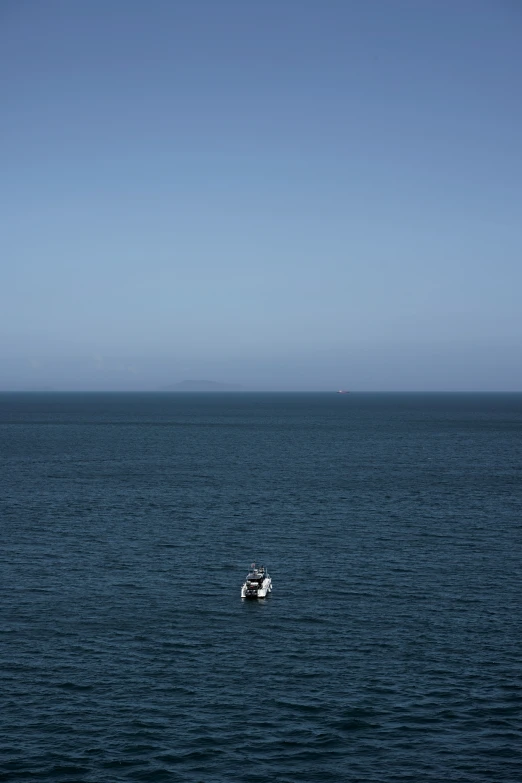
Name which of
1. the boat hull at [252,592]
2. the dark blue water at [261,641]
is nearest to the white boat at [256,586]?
the boat hull at [252,592]

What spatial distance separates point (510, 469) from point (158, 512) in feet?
263

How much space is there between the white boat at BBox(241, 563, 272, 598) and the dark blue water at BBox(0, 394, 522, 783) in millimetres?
983


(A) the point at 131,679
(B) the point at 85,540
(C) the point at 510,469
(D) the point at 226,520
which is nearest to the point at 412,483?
(C) the point at 510,469

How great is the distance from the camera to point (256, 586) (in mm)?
68438

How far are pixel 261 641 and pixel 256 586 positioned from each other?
1006 cm

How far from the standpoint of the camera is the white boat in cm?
6812

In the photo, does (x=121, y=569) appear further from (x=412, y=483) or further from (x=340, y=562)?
(x=412, y=483)

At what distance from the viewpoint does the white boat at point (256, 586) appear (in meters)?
68.1

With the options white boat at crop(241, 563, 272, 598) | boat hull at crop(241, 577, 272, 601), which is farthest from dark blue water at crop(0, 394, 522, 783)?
white boat at crop(241, 563, 272, 598)

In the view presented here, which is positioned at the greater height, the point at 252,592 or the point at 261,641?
the point at 252,592

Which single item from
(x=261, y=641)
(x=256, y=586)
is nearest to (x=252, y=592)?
(x=256, y=586)

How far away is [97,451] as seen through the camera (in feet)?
621

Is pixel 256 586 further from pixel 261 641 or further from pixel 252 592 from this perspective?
pixel 261 641

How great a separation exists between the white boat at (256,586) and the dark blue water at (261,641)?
983 millimetres
